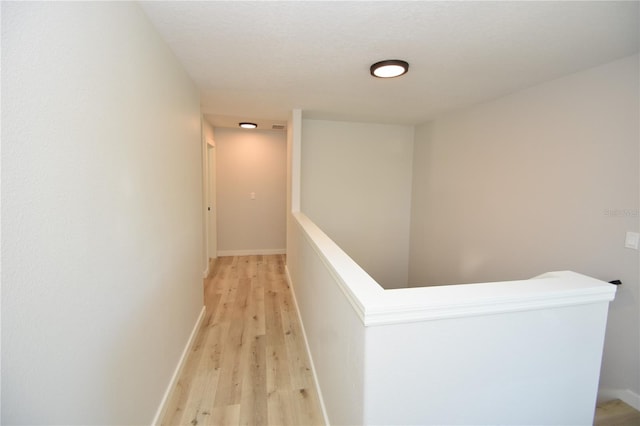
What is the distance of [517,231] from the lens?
2.60m

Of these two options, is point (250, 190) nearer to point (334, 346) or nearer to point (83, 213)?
point (334, 346)

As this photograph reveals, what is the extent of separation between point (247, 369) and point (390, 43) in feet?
8.25

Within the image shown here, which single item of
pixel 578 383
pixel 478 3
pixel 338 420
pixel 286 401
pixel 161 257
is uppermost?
pixel 478 3

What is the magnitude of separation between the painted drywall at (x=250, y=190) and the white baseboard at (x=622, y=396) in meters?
4.53

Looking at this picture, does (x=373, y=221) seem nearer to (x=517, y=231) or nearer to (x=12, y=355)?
(x=517, y=231)

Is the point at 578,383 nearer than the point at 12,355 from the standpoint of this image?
No

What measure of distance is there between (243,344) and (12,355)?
2.08m

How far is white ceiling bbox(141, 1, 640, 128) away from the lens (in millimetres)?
1402

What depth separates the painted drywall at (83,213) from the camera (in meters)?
0.72

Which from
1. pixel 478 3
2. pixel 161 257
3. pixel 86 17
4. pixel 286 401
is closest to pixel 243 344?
pixel 286 401

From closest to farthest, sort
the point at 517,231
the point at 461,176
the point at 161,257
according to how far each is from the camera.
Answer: the point at 161,257, the point at 517,231, the point at 461,176

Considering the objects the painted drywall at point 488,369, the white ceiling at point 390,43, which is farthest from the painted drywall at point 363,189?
the painted drywall at point 488,369

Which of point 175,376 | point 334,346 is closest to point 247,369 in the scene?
point 175,376

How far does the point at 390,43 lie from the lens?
1730mm
